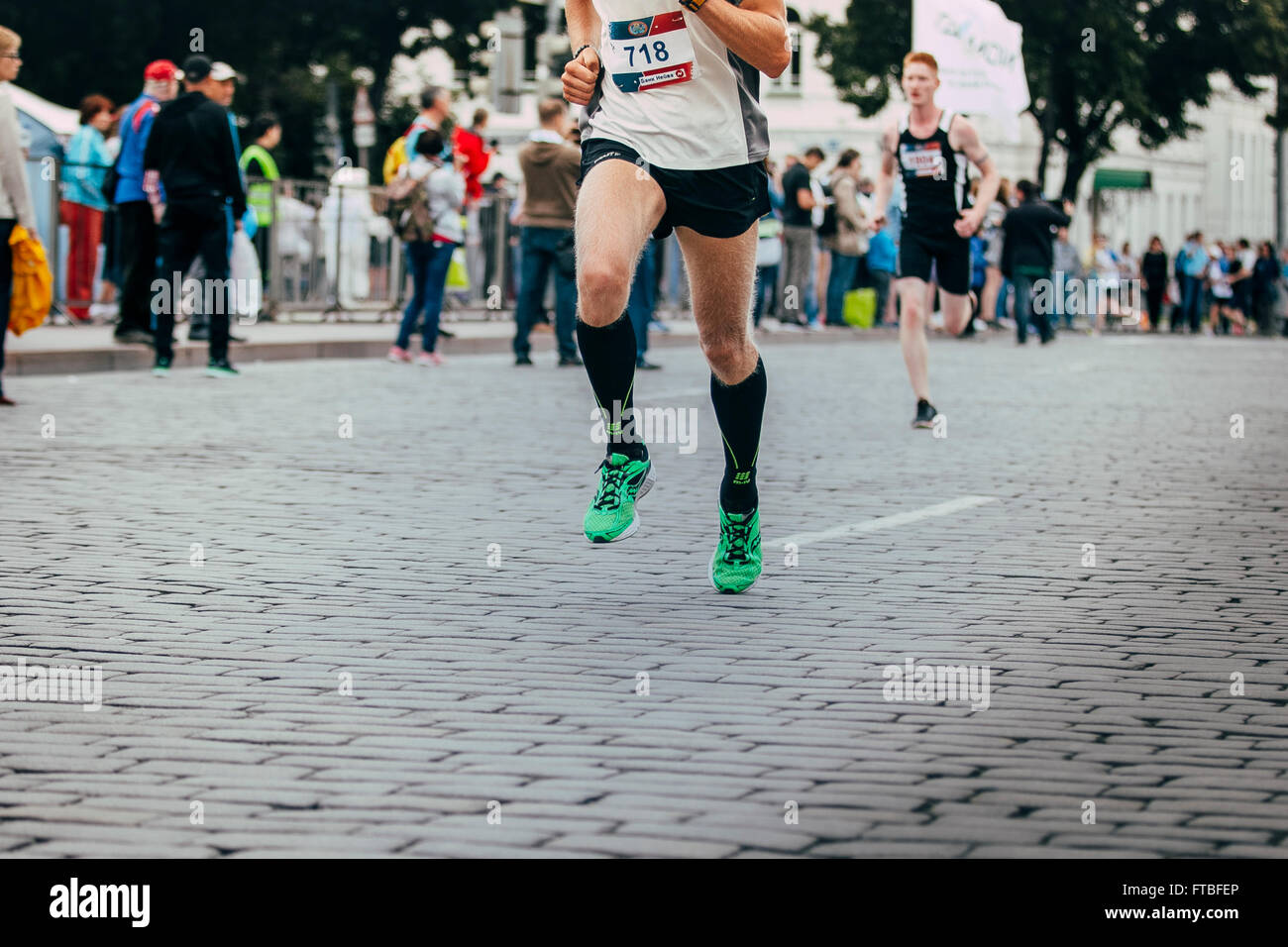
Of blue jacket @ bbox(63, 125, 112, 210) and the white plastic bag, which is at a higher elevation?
blue jacket @ bbox(63, 125, 112, 210)

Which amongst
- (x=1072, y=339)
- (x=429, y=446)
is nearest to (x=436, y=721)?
(x=429, y=446)

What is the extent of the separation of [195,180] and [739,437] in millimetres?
8988

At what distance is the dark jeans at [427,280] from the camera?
1745 cm

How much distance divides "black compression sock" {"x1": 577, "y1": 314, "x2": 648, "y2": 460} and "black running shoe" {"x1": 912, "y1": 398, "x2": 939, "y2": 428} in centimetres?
610

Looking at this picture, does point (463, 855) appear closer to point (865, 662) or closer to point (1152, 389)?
point (865, 662)

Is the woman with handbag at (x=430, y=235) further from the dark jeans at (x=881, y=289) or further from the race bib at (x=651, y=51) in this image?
the dark jeans at (x=881, y=289)

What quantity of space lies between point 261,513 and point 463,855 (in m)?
4.73

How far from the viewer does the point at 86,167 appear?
19.1 meters

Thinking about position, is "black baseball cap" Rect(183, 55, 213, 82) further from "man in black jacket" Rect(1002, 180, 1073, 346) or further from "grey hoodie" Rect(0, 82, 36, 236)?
"man in black jacket" Rect(1002, 180, 1073, 346)

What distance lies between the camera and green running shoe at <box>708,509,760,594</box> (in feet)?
20.5
